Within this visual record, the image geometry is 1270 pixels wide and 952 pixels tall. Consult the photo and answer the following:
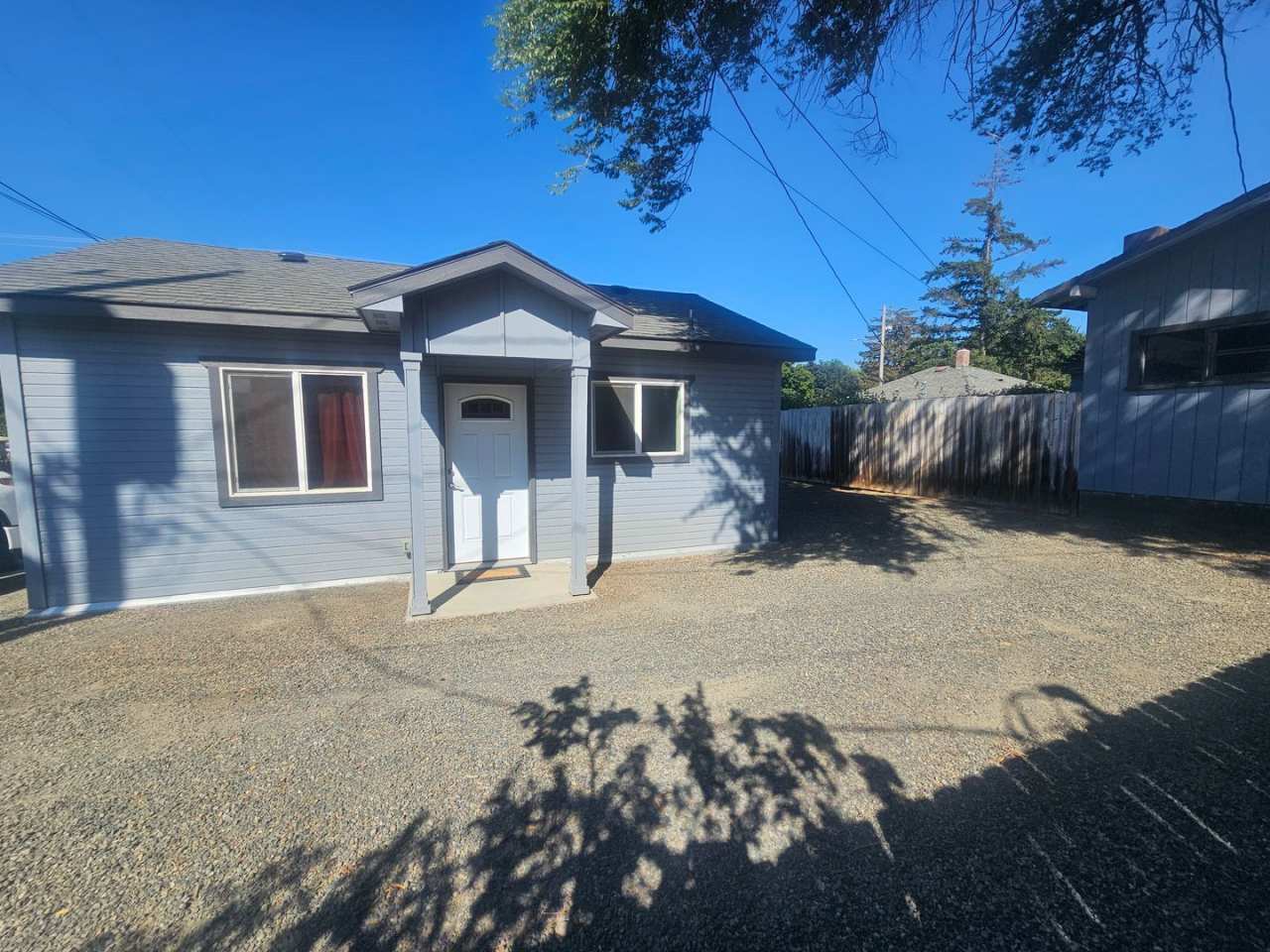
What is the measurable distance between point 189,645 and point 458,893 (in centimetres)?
380

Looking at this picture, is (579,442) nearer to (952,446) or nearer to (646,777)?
(646,777)

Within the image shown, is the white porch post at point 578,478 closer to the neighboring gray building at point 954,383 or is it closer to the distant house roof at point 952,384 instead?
the neighboring gray building at point 954,383

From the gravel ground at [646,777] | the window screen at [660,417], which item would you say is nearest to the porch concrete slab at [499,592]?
the gravel ground at [646,777]

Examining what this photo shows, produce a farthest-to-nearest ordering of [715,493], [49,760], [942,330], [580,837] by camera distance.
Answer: [942,330]
[715,493]
[49,760]
[580,837]

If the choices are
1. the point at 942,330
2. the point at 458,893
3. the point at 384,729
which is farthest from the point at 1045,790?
the point at 942,330

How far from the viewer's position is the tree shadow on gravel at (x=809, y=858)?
189cm

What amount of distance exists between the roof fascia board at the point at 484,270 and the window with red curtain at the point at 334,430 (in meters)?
1.43

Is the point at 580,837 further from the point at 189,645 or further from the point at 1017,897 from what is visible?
the point at 189,645

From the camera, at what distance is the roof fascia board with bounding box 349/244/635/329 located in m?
→ 4.64

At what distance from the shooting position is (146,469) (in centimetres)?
533

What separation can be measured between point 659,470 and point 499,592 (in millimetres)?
2641

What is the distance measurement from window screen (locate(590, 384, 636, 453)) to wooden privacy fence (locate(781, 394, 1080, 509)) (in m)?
7.42

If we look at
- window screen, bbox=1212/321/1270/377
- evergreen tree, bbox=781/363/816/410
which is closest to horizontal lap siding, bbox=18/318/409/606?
window screen, bbox=1212/321/1270/377

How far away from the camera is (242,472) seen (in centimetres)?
564
